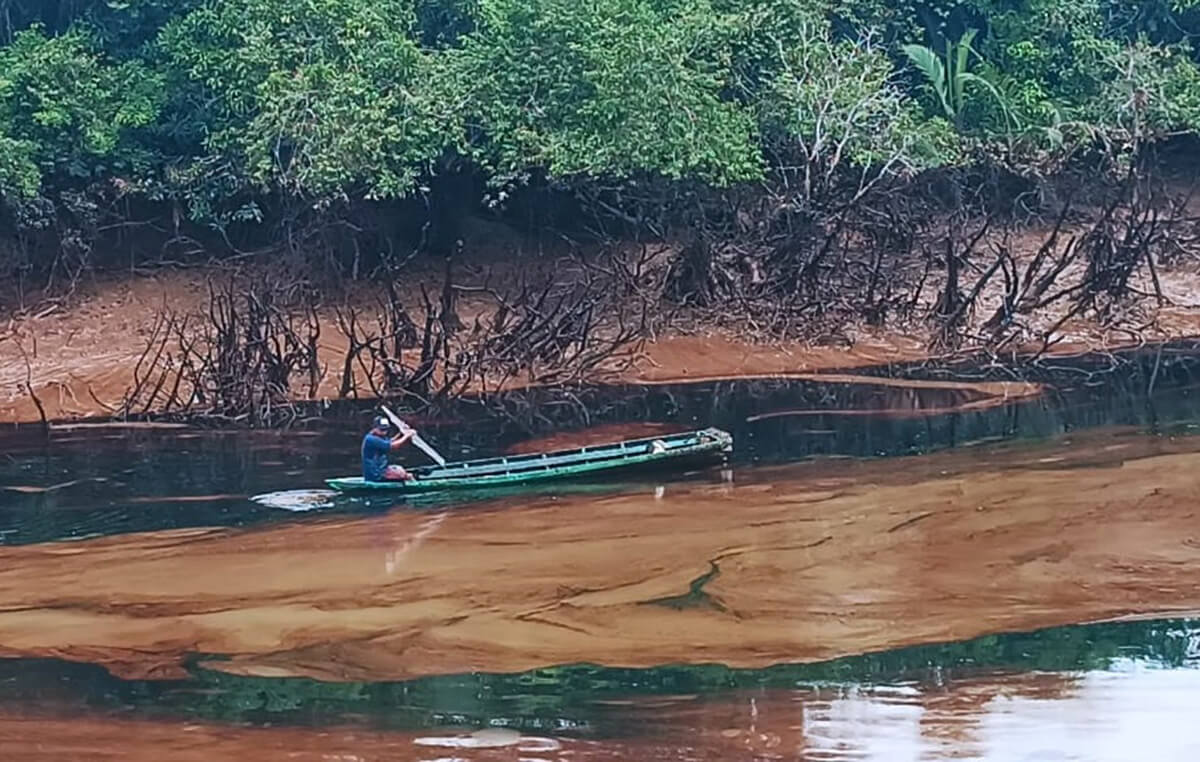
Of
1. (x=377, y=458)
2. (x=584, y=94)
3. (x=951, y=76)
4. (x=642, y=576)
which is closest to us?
(x=642, y=576)

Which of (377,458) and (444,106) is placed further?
(444,106)

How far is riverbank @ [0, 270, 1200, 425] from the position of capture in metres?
18.4

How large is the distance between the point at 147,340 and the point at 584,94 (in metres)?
6.29

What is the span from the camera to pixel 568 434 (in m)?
16.0

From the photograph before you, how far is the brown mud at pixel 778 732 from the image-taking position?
703 centimetres

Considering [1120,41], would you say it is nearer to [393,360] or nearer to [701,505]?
[393,360]

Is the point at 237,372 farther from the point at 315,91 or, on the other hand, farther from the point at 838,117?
the point at 838,117

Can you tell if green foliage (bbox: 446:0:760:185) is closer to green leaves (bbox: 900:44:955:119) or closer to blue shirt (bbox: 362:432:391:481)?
green leaves (bbox: 900:44:955:119)

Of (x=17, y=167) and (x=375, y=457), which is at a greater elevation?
(x=17, y=167)

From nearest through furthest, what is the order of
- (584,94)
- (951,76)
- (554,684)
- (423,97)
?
(554,684)
(423,97)
(584,94)
(951,76)

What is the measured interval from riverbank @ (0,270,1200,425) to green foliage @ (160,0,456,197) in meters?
2.32

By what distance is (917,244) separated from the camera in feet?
72.0

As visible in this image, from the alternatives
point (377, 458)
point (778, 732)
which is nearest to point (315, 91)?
point (377, 458)

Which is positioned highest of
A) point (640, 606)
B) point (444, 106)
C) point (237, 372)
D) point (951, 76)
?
point (951, 76)
